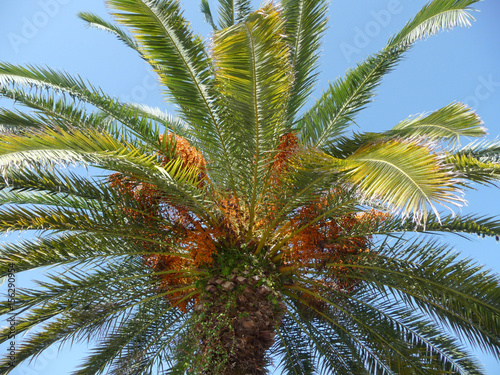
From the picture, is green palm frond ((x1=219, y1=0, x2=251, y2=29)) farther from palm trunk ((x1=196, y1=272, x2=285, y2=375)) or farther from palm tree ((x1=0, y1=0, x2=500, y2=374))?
palm trunk ((x1=196, y1=272, x2=285, y2=375))

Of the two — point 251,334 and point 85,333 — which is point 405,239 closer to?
point 251,334

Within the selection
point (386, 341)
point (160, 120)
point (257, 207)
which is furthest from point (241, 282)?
point (160, 120)

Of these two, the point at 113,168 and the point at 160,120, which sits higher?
the point at 160,120

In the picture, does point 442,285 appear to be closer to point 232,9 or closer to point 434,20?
point 434,20

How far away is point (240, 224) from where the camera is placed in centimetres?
641

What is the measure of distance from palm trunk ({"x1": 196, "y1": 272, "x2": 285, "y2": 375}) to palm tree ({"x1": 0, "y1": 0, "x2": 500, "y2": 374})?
0.08 feet

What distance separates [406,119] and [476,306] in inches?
100

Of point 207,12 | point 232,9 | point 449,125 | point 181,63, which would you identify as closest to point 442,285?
point 449,125

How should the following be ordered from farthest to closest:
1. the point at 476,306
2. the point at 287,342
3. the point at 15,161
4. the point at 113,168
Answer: the point at 287,342
the point at 476,306
the point at 113,168
the point at 15,161

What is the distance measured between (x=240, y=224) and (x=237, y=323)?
4.28ft

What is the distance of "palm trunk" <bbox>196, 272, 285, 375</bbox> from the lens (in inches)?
225

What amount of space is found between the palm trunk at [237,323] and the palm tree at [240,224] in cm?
2

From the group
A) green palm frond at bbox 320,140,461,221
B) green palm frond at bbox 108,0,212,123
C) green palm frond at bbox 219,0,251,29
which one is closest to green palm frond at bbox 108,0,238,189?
green palm frond at bbox 108,0,212,123

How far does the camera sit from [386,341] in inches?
252
